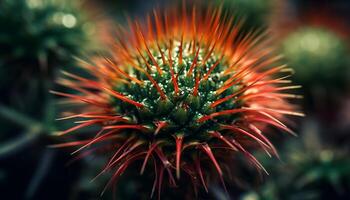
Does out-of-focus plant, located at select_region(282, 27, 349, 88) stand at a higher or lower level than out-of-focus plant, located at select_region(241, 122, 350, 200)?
higher

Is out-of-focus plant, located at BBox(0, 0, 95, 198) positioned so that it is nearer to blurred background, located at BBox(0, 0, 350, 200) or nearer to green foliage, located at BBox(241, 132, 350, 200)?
blurred background, located at BBox(0, 0, 350, 200)

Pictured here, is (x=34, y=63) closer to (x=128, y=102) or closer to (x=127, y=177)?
(x=127, y=177)

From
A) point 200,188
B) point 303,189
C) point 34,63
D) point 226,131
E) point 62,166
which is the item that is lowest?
point 303,189

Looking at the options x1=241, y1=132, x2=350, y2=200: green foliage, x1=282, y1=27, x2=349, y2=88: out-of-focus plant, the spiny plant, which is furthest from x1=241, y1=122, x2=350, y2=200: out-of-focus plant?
the spiny plant

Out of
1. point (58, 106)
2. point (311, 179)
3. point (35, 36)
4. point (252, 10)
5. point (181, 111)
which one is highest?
point (35, 36)

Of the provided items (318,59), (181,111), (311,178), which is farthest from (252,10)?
(181,111)

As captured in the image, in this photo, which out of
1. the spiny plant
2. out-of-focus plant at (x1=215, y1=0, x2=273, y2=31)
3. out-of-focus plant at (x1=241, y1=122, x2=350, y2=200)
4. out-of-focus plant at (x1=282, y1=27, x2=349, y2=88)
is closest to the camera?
the spiny plant

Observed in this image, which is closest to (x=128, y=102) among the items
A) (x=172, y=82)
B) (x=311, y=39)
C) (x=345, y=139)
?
(x=172, y=82)

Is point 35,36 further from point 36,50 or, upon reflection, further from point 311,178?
point 311,178

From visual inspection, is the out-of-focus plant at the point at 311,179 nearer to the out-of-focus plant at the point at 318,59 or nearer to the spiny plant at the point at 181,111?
the out-of-focus plant at the point at 318,59
